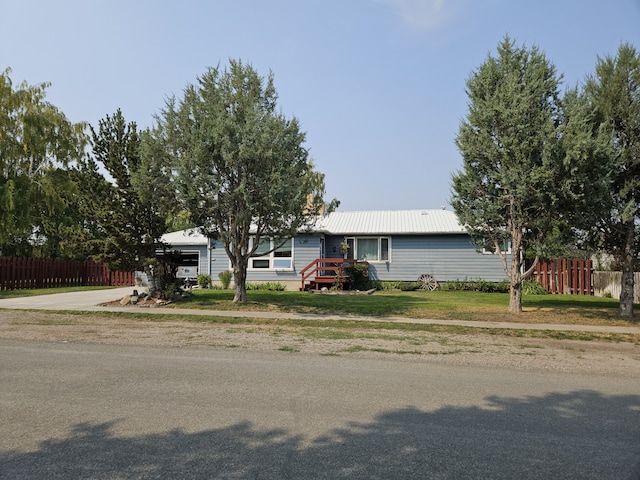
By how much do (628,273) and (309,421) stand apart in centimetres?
1254

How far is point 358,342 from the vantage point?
32.8 ft

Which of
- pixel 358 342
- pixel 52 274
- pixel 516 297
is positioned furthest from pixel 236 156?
pixel 52 274

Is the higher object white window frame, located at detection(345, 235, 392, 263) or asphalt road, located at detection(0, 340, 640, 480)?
white window frame, located at detection(345, 235, 392, 263)

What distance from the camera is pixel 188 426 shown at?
185 inches

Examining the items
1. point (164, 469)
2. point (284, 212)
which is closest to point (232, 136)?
point (284, 212)

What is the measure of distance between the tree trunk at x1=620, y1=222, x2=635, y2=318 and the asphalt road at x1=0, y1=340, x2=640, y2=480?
813 centimetres

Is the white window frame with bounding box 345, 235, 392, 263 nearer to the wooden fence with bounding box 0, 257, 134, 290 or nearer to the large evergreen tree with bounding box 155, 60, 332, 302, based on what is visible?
the large evergreen tree with bounding box 155, 60, 332, 302

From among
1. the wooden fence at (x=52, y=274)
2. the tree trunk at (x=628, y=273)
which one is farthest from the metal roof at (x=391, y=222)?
the wooden fence at (x=52, y=274)

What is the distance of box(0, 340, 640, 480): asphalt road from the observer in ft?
12.5

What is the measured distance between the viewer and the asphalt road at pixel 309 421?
3816mm

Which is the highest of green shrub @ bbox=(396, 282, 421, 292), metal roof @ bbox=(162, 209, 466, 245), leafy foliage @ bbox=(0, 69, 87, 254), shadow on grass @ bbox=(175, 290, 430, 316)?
leafy foliage @ bbox=(0, 69, 87, 254)

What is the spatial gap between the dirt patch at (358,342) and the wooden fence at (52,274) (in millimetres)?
15429

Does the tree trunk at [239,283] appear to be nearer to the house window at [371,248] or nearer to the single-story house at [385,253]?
the single-story house at [385,253]

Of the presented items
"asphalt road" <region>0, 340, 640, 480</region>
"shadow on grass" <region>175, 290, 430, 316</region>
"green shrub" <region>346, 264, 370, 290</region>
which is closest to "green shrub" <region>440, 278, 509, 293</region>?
"green shrub" <region>346, 264, 370, 290</region>
